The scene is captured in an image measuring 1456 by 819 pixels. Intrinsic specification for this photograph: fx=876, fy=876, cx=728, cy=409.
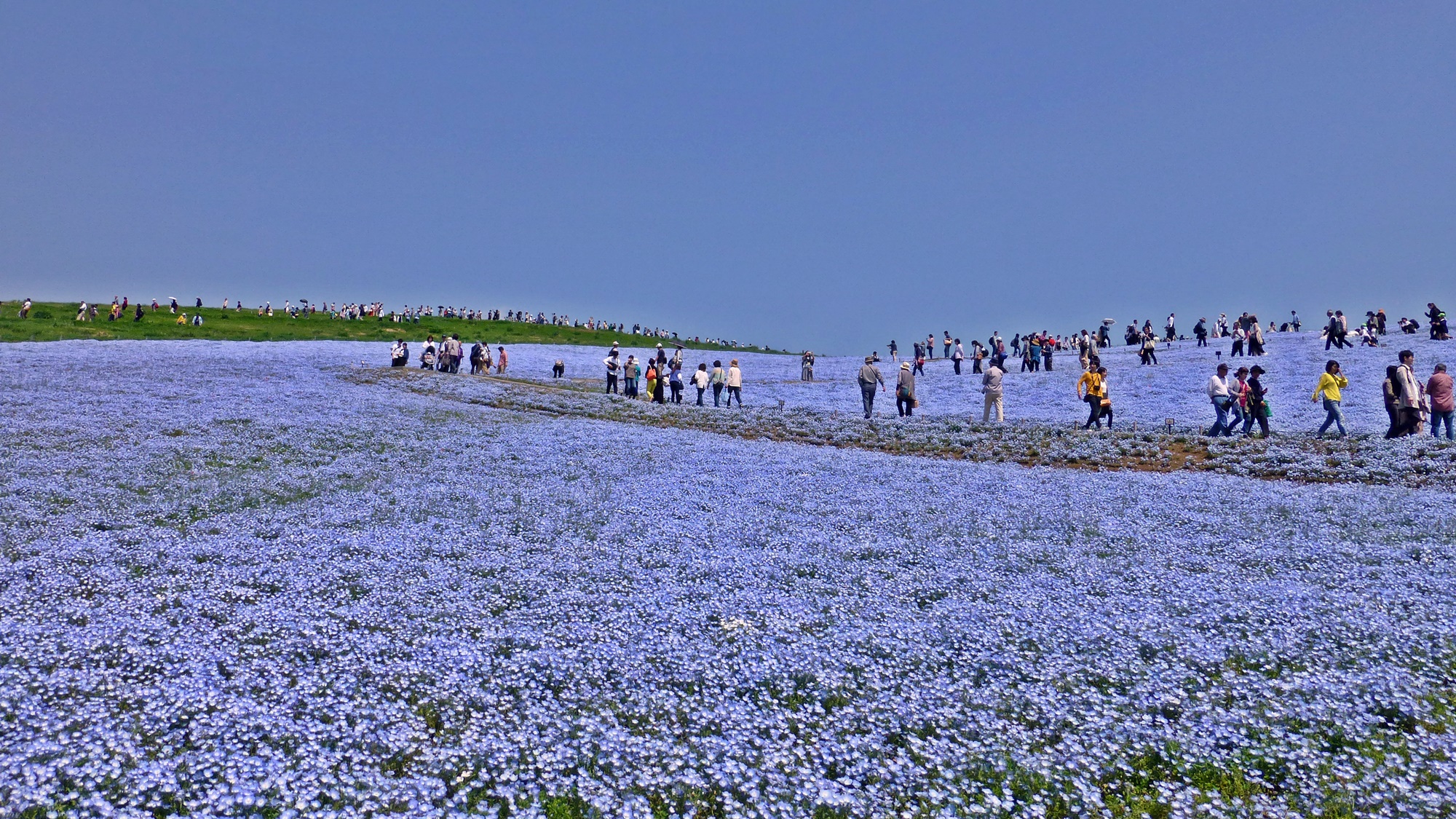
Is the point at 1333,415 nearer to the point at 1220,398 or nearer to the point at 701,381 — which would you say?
the point at 1220,398

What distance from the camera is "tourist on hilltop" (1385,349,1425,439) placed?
22031 millimetres

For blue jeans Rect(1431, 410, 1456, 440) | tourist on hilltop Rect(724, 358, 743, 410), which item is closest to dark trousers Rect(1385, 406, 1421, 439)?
blue jeans Rect(1431, 410, 1456, 440)

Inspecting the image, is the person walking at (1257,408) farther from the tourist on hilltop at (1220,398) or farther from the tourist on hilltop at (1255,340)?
the tourist on hilltop at (1255,340)

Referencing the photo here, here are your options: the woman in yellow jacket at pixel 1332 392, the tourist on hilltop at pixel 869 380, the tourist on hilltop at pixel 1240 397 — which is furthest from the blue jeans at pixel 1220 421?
the tourist on hilltop at pixel 869 380

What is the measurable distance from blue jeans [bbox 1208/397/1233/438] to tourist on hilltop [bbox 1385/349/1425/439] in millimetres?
3742

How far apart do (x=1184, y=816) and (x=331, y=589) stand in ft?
31.6

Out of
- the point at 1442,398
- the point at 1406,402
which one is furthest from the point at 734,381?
the point at 1442,398

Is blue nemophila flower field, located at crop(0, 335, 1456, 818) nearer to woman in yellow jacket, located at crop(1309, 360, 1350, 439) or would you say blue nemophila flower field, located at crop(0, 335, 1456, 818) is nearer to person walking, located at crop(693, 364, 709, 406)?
woman in yellow jacket, located at crop(1309, 360, 1350, 439)

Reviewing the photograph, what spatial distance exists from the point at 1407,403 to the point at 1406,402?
0.04 meters

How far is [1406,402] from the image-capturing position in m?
22.1

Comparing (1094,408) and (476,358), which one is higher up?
(476,358)

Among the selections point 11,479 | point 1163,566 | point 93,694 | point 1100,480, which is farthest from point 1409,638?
point 11,479

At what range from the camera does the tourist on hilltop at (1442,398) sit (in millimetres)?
22422

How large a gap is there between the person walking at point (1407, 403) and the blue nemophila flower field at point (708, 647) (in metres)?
6.63
